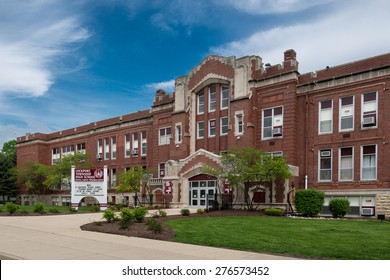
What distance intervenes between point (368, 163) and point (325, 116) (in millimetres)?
4953

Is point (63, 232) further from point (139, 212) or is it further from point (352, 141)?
point (352, 141)

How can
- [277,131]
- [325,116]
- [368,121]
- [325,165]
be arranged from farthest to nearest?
1. [277,131]
2. [325,116]
3. [325,165]
4. [368,121]

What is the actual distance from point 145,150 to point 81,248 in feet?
118

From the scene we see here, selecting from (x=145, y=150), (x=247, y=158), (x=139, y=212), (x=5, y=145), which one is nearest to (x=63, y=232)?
(x=139, y=212)

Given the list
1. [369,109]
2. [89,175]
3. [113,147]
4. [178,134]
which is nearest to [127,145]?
[113,147]

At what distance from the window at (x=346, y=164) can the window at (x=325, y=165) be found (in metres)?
0.85

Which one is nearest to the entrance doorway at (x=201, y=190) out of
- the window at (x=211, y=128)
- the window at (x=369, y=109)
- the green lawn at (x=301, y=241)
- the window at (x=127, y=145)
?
the window at (x=211, y=128)

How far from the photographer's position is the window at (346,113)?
3002cm

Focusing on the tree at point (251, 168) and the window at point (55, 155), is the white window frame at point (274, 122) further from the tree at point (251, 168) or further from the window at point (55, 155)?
the window at point (55, 155)

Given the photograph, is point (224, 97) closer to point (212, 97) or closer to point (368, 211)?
point (212, 97)

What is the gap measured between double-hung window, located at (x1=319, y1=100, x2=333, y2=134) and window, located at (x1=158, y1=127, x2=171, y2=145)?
17.5m

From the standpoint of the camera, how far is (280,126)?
109ft

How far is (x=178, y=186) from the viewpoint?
38344mm

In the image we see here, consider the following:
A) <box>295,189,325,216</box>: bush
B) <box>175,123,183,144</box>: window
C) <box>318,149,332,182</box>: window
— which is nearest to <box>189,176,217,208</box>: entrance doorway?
<box>175,123,183,144</box>: window
